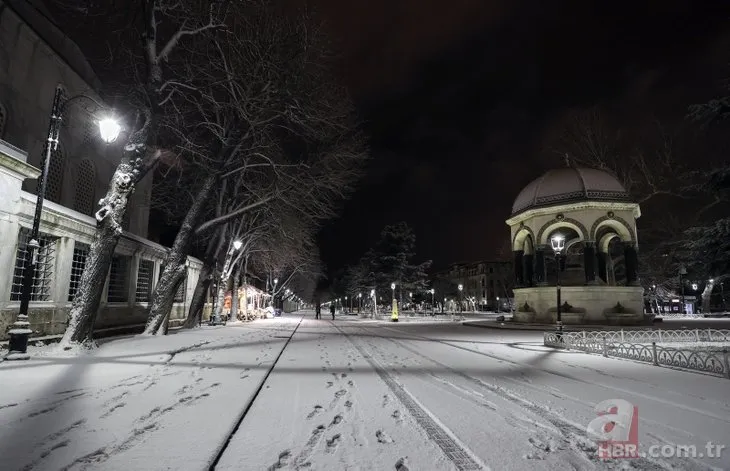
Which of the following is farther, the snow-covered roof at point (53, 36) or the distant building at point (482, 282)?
the distant building at point (482, 282)

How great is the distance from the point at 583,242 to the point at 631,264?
3503 millimetres

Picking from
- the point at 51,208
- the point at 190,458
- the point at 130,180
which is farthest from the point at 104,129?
the point at 190,458

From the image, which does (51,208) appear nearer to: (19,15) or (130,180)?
(130,180)

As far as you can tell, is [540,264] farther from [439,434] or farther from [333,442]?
[333,442]

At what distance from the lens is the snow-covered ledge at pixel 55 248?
36.3 ft

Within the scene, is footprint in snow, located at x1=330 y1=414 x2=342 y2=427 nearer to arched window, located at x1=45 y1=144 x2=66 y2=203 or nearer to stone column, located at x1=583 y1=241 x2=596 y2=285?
arched window, located at x1=45 y1=144 x2=66 y2=203

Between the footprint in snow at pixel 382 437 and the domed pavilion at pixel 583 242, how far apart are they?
86.6 feet

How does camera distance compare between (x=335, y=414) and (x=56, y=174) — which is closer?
(x=335, y=414)

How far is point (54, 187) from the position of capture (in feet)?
74.0

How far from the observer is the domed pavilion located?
27656 mm

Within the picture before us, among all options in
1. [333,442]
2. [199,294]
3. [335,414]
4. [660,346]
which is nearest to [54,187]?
[199,294]

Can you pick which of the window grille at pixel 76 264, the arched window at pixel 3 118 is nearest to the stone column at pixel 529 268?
the window grille at pixel 76 264

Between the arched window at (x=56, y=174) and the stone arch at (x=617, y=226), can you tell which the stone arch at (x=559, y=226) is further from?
the arched window at (x=56, y=174)

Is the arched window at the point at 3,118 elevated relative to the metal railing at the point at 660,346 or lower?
elevated
